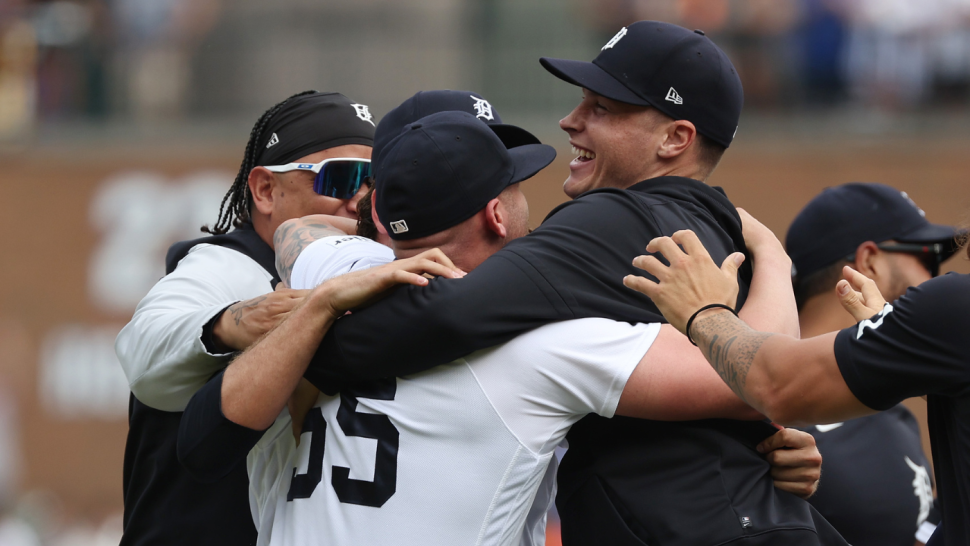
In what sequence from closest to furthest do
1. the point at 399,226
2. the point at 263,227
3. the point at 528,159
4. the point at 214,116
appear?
the point at 399,226 → the point at 528,159 → the point at 263,227 → the point at 214,116

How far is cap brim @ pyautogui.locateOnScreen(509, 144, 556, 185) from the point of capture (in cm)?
263

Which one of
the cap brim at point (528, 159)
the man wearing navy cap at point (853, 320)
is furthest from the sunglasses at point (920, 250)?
the cap brim at point (528, 159)

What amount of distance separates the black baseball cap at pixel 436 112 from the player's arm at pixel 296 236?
0.22 meters

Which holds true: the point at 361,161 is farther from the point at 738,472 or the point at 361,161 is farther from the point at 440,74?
the point at 440,74

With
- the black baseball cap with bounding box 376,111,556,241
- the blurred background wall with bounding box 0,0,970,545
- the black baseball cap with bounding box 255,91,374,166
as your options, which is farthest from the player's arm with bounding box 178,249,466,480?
the blurred background wall with bounding box 0,0,970,545

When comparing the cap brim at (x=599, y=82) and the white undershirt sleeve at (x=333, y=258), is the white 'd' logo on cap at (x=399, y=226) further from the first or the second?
the cap brim at (x=599, y=82)

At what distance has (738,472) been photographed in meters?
2.44

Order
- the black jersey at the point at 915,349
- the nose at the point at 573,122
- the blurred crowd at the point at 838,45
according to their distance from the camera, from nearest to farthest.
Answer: the black jersey at the point at 915,349 < the nose at the point at 573,122 < the blurred crowd at the point at 838,45

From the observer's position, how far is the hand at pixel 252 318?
2.66 metres

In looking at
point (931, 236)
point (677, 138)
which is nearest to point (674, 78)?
point (677, 138)

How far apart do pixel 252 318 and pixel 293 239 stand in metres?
0.32

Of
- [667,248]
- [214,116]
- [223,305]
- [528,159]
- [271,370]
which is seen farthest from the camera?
[214,116]

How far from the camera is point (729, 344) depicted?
2.25 meters

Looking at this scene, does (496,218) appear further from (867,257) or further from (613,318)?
(867,257)
